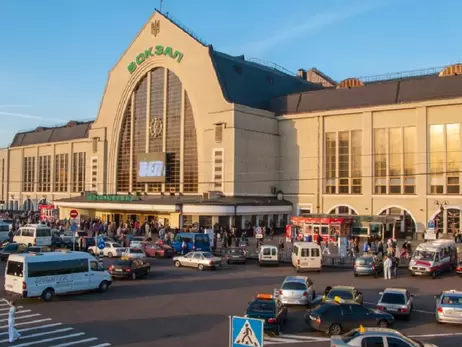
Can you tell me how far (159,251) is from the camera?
4153 centimetres

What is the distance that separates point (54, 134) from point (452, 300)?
81755 millimetres

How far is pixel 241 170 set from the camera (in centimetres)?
5881

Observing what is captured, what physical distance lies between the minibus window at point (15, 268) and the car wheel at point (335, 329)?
13829mm

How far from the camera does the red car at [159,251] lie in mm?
41406

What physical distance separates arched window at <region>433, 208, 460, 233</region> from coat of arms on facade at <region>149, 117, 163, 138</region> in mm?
34456

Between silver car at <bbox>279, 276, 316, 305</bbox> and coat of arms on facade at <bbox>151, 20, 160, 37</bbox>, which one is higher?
coat of arms on facade at <bbox>151, 20, 160, 37</bbox>

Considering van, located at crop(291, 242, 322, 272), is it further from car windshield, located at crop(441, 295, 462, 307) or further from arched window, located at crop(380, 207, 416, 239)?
arched window, located at crop(380, 207, 416, 239)

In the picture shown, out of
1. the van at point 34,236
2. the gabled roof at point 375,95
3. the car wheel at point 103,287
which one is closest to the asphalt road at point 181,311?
the car wheel at point 103,287

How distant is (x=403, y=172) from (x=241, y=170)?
17.4 metres

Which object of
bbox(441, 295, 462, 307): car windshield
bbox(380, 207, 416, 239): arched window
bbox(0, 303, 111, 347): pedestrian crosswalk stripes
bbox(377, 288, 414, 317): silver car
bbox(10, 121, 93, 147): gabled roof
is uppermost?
bbox(10, 121, 93, 147): gabled roof

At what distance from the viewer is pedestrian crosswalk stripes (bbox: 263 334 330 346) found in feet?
55.5

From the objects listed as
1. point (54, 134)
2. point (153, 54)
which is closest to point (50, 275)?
point (153, 54)

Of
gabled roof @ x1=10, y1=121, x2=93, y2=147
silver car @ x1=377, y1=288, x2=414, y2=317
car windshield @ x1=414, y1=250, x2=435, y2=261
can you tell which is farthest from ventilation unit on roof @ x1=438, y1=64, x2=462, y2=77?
gabled roof @ x1=10, y1=121, x2=93, y2=147

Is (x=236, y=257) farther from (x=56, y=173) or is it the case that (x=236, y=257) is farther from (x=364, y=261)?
(x=56, y=173)
